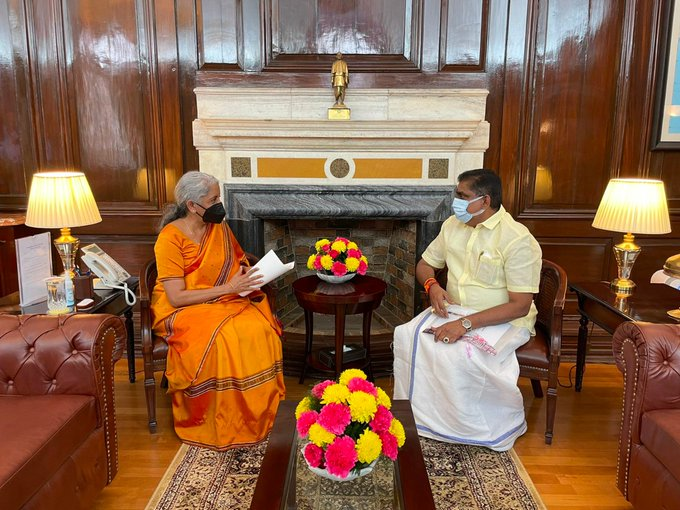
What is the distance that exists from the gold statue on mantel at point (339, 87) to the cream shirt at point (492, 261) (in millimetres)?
938

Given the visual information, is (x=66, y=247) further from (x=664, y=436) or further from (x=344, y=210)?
(x=664, y=436)

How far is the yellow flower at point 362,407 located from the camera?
1415mm

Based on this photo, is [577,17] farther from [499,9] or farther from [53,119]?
[53,119]

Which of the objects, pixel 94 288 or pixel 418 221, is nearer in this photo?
pixel 94 288

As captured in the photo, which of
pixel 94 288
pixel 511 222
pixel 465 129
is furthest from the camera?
pixel 465 129

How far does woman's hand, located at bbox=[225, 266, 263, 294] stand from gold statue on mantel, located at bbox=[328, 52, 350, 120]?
1124mm

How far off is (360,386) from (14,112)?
3.06 metres

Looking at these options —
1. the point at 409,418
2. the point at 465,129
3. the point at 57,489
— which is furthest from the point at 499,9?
the point at 57,489

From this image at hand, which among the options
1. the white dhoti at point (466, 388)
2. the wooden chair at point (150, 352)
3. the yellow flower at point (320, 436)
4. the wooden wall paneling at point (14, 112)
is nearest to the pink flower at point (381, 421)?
the yellow flower at point (320, 436)

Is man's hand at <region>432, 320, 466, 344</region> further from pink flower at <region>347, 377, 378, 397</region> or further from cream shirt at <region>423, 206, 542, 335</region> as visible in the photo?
pink flower at <region>347, 377, 378, 397</region>

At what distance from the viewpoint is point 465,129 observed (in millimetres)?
3082

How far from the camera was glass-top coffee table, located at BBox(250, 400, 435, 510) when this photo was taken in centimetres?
142

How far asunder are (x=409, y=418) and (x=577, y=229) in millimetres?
2103

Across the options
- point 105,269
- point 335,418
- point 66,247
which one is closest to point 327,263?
point 105,269
